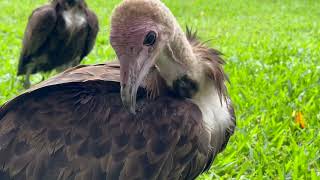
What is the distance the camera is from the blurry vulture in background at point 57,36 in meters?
5.22

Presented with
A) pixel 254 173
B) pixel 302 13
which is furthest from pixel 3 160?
pixel 302 13

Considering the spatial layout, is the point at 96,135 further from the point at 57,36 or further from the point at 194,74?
the point at 57,36

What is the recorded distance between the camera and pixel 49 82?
9.47 feet

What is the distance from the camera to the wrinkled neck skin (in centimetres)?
265

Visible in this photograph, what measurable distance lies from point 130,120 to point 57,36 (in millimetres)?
2880

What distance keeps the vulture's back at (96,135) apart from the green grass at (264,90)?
0.92m

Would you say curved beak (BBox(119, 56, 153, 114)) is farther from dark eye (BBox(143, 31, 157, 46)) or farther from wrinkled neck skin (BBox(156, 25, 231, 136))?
wrinkled neck skin (BBox(156, 25, 231, 136))

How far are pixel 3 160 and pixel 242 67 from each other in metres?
3.42

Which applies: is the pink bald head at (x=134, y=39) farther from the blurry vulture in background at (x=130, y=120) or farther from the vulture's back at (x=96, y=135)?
the vulture's back at (x=96, y=135)

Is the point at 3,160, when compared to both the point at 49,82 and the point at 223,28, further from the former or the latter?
the point at 223,28

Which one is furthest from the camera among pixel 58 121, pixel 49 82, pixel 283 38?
pixel 283 38

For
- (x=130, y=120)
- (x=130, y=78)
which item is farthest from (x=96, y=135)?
(x=130, y=78)

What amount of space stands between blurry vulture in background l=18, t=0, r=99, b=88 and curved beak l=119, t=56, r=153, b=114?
117 inches

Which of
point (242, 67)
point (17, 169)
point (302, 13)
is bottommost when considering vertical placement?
point (302, 13)
